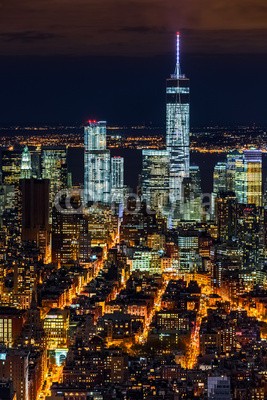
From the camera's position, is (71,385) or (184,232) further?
(184,232)

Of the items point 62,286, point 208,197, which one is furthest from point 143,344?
point 208,197

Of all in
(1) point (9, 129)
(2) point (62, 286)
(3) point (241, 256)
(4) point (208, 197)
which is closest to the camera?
(2) point (62, 286)

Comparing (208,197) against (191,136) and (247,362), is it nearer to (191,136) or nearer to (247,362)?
(191,136)

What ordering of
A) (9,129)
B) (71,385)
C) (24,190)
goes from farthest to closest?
(9,129), (24,190), (71,385)

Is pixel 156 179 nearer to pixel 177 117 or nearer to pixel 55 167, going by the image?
pixel 55 167

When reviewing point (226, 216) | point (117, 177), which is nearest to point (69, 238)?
point (226, 216)

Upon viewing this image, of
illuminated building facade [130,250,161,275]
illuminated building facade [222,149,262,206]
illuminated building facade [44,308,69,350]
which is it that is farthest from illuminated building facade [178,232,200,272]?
illuminated building facade [44,308,69,350]

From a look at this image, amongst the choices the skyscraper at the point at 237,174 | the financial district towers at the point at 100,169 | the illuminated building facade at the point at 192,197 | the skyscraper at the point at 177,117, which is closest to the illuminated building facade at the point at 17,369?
the illuminated building facade at the point at 192,197
